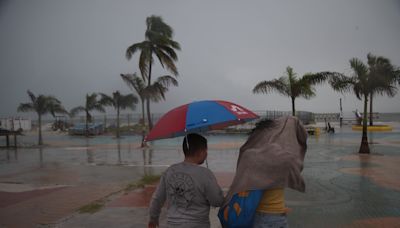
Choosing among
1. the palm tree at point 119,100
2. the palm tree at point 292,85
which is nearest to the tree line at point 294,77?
the palm tree at point 292,85

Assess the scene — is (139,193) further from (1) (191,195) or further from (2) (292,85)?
(2) (292,85)

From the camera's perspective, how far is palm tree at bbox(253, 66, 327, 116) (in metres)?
14.2

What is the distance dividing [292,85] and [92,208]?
9.86 metres

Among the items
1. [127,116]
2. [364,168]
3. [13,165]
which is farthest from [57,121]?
[364,168]

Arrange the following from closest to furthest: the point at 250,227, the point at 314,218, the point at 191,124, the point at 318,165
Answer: the point at 250,227 → the point at 191,124 → the point at 314,218 → the point at 318,165

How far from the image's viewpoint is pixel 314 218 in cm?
590

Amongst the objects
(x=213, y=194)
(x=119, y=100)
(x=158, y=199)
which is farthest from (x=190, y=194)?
(x=119, y=100)

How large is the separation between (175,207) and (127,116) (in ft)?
125

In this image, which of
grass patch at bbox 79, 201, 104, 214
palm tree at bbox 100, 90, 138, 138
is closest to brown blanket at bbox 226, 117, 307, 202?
grass patch at bbox 79, 201, 104, 214

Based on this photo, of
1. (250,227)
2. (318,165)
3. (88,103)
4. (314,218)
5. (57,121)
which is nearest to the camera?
(250,227)

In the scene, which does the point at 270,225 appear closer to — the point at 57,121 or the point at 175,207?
the point at 175,207

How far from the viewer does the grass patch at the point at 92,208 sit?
6591mm

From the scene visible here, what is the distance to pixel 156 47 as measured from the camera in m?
14.5

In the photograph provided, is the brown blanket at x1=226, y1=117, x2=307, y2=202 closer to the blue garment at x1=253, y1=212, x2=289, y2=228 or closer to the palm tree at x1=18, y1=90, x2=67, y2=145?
the blue garment at x1=253, y1=212, x2=289, y2=228
